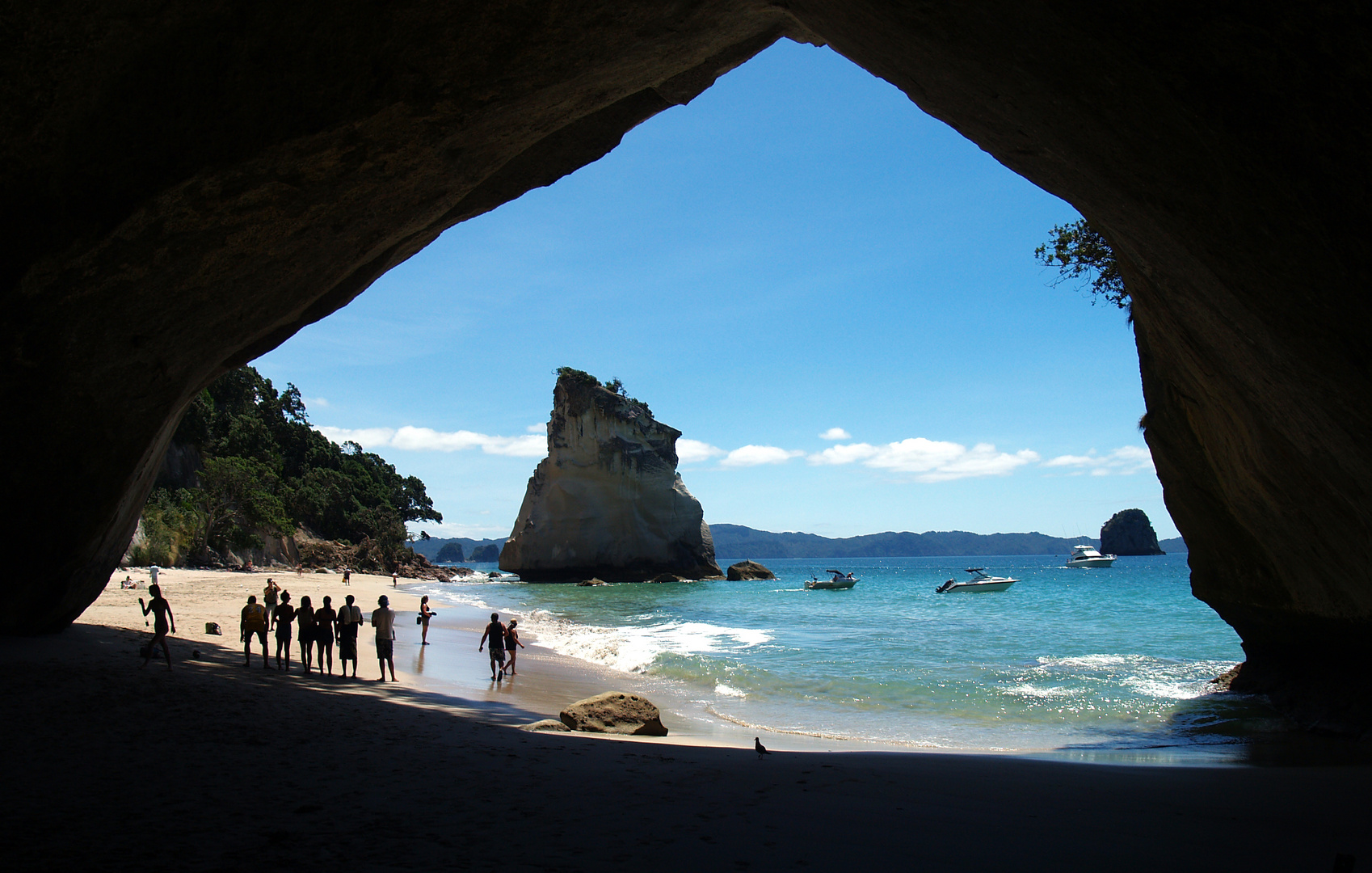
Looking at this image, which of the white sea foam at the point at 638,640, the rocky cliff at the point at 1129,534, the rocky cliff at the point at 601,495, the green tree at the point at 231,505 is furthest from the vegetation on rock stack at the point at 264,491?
the rocky cliff at the point at 1129,534

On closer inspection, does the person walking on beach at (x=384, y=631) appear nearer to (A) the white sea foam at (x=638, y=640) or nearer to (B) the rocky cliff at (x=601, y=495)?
(A) the white sea foam at (x=638, y=640)

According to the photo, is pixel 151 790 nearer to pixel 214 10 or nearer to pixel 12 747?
pixel 12 747

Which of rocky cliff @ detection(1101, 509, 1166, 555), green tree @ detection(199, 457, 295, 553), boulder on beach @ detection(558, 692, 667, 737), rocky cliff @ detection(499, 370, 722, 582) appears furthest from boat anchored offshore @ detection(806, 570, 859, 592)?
rocky cliff @ detection(1101, 509, 1166, 555)

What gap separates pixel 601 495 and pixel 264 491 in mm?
21810

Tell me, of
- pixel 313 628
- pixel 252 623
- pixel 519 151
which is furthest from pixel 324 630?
pixel 519 151

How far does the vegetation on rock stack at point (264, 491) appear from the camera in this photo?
3522 cm

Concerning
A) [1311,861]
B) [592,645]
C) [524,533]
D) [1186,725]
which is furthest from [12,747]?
[524,533]

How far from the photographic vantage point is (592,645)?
19625 millimetres

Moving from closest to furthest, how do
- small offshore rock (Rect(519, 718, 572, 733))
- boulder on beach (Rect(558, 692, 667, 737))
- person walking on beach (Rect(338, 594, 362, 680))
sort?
small offshore rock (Rect(519, 718, 572, 733))
boulder on beach (Rect(558, 692, 667, 737))
person walking on beach (Rect(338, 594, 362, 680))

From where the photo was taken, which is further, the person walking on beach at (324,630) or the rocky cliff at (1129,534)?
the rocky cliff at (1129,534)

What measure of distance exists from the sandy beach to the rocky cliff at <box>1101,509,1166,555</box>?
455 feet

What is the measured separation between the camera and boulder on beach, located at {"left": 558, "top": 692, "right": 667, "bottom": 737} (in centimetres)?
823

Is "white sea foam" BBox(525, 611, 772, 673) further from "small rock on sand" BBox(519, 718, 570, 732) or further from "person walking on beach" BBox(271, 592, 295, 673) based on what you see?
"small rock on sand" BBox(519, 718, 570, 732)

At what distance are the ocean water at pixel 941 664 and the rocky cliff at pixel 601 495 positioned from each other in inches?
682
